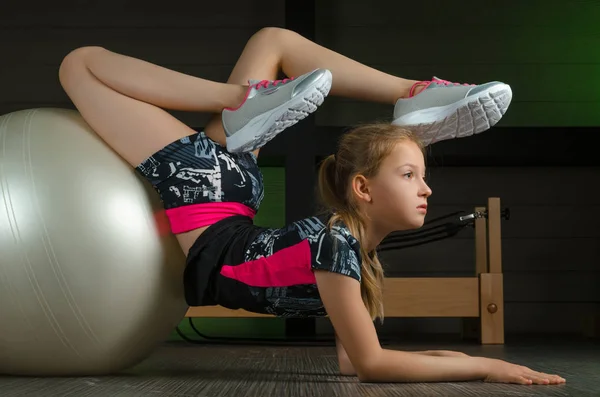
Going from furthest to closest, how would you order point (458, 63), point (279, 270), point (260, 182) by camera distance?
point (458, 63) → point (260, 182) → point (279, 270)

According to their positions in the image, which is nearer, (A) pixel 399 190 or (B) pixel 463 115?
(A) pixel 399 190

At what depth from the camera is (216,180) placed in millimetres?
2014

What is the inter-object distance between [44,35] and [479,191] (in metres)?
2.61

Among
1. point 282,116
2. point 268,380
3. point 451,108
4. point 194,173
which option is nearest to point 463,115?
point 451,108

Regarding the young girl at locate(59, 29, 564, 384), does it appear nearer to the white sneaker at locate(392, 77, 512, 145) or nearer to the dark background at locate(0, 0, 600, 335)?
the white sneaker at locate(392, 77, 512, 145)

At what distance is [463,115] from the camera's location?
1986mm

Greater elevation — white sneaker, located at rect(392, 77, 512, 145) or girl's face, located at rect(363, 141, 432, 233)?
white sneaker, located at rect(392, 77, 512, 145)

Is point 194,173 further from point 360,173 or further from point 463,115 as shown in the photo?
point 463,115

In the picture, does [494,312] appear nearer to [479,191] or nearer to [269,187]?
[479,191]

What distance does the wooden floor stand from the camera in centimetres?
168

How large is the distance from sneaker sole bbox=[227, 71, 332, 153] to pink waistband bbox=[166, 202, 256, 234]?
16cm

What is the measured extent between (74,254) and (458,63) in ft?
10.9

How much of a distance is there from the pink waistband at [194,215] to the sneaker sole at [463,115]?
1.55 ft

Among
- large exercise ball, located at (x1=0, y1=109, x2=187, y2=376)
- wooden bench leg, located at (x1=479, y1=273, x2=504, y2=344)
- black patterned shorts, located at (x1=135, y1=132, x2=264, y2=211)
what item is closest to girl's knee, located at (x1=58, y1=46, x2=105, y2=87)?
large exercise ball, located at (x1=0, y1=109, x2=187, y2=376)
